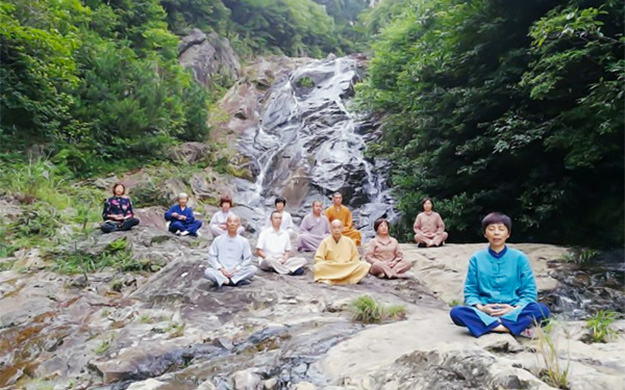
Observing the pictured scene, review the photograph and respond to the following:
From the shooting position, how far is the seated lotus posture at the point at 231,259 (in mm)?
5465

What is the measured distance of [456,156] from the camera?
10.0 metres

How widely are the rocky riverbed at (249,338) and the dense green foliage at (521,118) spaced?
1.88 m

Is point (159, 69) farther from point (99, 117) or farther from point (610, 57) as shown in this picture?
point (610, 57)

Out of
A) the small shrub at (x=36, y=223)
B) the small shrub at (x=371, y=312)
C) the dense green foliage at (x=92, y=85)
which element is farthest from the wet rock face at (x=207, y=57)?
the small shrub at (x=371, y=312)

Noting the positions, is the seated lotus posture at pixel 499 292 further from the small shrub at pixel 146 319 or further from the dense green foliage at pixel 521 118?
the dense green foliage at pixel 521 118

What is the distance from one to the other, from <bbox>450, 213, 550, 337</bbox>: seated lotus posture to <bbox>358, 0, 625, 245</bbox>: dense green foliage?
3.71 metres

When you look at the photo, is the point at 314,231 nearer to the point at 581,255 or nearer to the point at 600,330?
the point at 581,255

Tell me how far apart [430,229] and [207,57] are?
1787 centimetres

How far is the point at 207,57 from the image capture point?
22750 millimetres

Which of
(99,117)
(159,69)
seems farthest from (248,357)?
(159,69)

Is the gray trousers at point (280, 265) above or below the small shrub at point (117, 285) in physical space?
above

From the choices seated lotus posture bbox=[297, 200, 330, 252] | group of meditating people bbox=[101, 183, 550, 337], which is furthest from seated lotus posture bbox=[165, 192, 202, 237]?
seated lotus posture bbox=[297, 200, 330, 252]

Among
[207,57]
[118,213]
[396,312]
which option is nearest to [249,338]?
[396,312]

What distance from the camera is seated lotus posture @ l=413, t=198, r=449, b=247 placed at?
27.6ft
